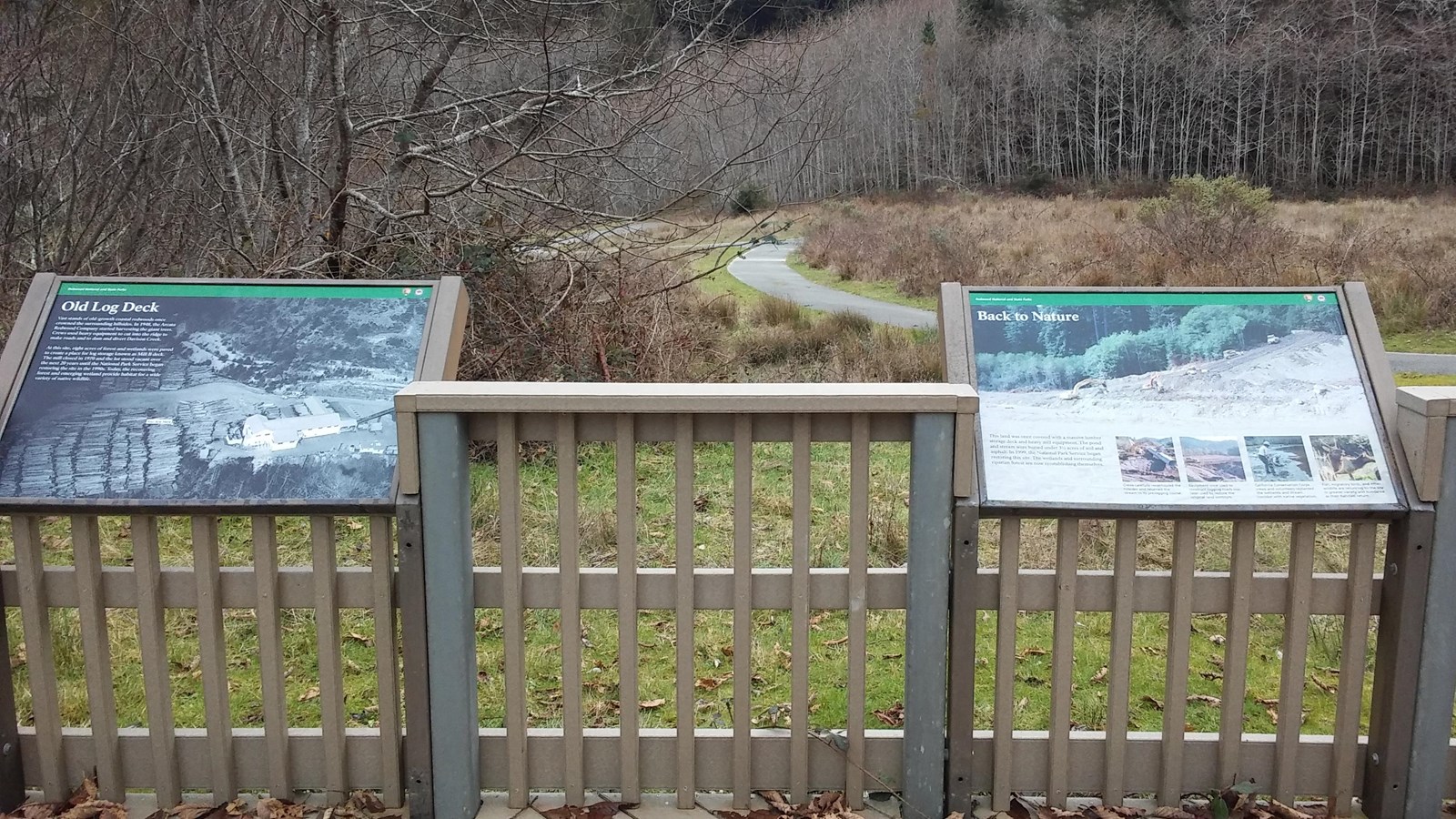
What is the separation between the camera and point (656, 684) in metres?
4.46

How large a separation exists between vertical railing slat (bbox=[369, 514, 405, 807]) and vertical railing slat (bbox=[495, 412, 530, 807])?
0.30 metres

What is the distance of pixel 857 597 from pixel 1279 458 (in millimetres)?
1169

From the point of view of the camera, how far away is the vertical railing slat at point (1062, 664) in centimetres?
294

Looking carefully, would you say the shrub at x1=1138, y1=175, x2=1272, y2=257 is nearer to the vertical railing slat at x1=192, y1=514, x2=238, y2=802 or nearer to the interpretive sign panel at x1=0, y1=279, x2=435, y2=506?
the interpretive sign panel at x1=0, y1=279, x2=435, y2=506

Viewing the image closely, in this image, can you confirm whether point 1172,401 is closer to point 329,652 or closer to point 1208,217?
point 329,652

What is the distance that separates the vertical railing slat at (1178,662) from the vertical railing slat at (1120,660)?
0.35ft

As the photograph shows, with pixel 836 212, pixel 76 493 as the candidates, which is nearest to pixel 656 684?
pixel 76 493

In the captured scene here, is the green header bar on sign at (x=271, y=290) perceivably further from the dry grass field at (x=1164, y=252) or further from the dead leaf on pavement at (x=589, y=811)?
the dry grass field at (x=1164, y=252)

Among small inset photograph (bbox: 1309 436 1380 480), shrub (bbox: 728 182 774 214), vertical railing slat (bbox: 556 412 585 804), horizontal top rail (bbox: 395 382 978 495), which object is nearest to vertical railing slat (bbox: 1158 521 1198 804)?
small inset photograph (bbox: 1309 436 1380 480)

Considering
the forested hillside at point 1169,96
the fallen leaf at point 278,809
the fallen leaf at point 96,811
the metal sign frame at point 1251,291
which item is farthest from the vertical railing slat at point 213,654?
the forested hillside at point 1169,96

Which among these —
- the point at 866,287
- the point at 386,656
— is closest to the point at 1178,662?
the point at 386,656

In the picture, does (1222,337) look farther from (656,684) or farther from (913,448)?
(656,684)

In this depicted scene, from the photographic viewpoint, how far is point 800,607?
294 centimetres

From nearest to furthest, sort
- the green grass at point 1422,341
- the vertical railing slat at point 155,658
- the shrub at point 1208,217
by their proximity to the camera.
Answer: the vertical railing slat at point 155,658 < the green grass at point 1422,341 < the shrub at point 1208,217
